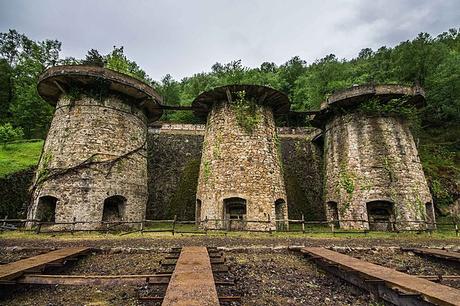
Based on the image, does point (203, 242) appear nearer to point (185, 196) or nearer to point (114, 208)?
point (114, 208)

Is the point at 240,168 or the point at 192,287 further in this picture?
the point at 240,168

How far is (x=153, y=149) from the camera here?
19906mm

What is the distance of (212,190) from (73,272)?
7750 millimetres

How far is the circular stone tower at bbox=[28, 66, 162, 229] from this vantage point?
38.3ft

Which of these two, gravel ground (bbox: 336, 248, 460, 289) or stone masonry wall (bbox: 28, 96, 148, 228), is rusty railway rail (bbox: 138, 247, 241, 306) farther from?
stone masonry wall (bbox: 28, 96, 148, 228)

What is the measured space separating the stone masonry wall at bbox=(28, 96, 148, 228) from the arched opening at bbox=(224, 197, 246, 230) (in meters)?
4.23

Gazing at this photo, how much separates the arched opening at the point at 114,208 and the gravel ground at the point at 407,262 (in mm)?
9362

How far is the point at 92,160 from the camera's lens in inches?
483

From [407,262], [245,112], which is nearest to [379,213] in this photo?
[407,262]

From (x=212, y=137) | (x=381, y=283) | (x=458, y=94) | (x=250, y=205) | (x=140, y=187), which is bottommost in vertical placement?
(x=381, y=283)

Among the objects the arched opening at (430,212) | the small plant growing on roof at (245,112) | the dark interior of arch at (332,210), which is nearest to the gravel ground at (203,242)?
the arched opening at (430,212)

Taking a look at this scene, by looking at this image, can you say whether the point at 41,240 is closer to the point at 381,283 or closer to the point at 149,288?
the point at 149,288

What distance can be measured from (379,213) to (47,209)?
1558 centimetres

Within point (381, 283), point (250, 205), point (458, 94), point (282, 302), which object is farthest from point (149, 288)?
point (458, 94)
